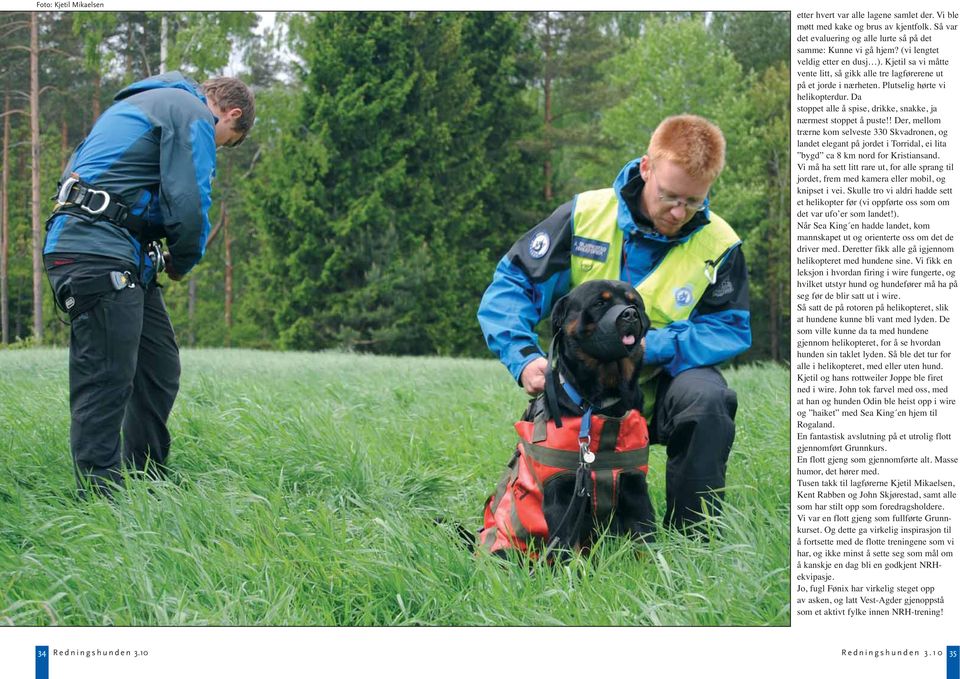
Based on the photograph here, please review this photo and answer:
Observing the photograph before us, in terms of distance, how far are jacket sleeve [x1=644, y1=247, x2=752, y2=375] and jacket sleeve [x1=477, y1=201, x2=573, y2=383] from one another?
46 centimetres

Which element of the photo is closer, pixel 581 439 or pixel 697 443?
pixel 581 439

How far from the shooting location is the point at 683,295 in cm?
348

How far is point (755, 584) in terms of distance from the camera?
2602 mm

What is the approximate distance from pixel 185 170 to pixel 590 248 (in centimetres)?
179

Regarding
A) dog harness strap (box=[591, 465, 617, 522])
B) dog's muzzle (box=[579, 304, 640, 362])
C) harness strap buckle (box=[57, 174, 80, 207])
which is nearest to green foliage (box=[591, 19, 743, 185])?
harness strap buckle (box=[57, 174, 80, 207])

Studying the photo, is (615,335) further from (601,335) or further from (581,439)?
(581,439)

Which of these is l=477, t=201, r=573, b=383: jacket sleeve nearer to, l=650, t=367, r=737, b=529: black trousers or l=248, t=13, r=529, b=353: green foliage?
l=650, t=367, r=737, b=529: black trousers

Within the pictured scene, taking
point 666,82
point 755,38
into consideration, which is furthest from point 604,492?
point 755,38

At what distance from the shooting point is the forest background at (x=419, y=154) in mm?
21516

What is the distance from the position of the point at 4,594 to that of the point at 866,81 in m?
→ 3.42
